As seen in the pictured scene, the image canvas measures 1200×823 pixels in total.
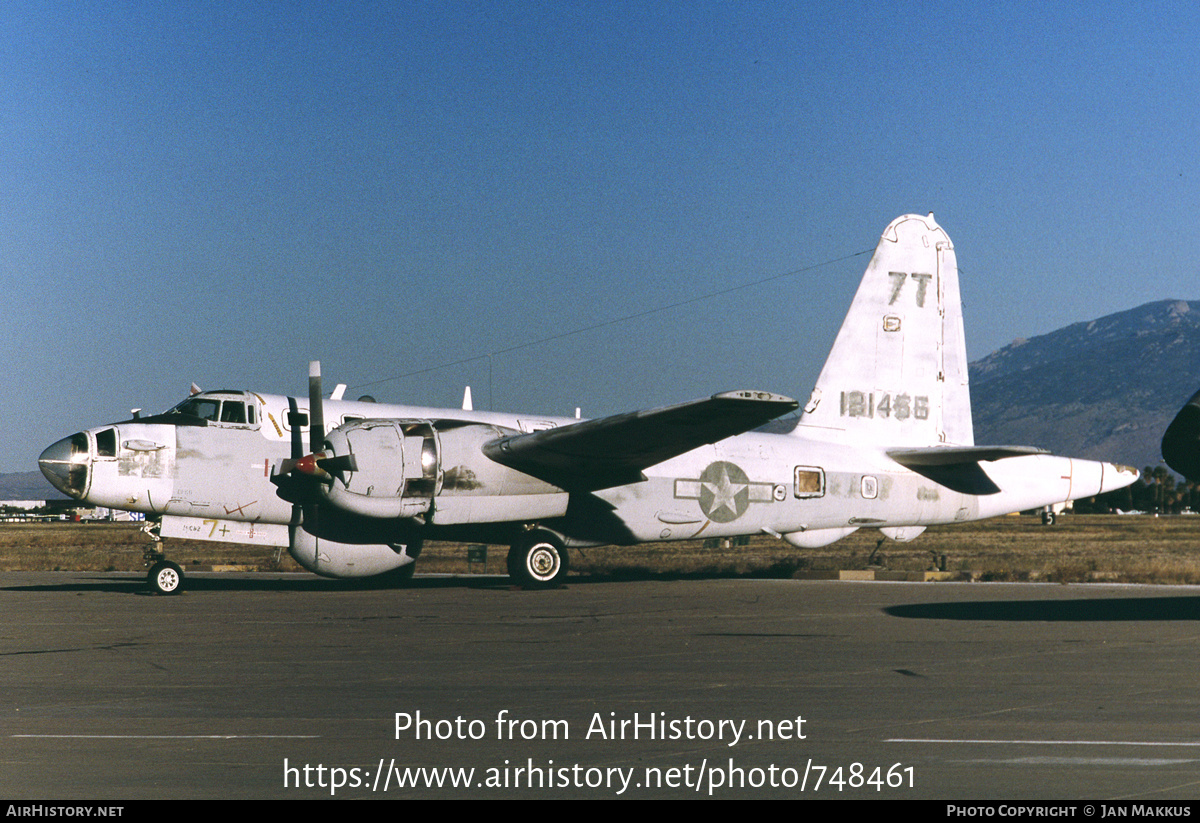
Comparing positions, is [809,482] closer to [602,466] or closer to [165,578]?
[602,466]

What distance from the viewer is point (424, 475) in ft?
73.4

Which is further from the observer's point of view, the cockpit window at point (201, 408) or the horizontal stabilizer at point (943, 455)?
the horizontal stabilizer at point (943, 455)

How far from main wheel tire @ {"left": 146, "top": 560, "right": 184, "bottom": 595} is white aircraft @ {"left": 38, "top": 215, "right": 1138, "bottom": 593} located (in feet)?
0.13

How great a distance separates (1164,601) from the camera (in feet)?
Result: 64.7

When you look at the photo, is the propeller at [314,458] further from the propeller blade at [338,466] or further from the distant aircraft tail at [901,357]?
Result: the distant aircraft tail at [901,357]

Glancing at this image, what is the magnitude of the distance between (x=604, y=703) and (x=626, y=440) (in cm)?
1381

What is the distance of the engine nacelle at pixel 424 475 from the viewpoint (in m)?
21.8

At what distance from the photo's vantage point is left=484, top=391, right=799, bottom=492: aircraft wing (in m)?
21.5

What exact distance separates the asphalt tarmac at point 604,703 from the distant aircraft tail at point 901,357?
33.4ft

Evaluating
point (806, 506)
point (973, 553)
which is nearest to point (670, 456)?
point (806, 506)

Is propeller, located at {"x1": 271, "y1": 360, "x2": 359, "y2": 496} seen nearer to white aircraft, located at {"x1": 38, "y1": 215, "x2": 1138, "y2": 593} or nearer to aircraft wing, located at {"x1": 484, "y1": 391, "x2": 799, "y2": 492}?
white aircraft, located at {"x1": 38, "y1": 215, "x2": 1138, "y2": 593}

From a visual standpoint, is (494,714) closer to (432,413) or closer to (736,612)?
(736,612)

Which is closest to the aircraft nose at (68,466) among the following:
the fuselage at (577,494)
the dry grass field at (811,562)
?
the fuselage at (577,494)

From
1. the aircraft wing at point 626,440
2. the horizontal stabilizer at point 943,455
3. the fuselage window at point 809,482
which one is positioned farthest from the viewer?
the fuselage window at point 809,482
